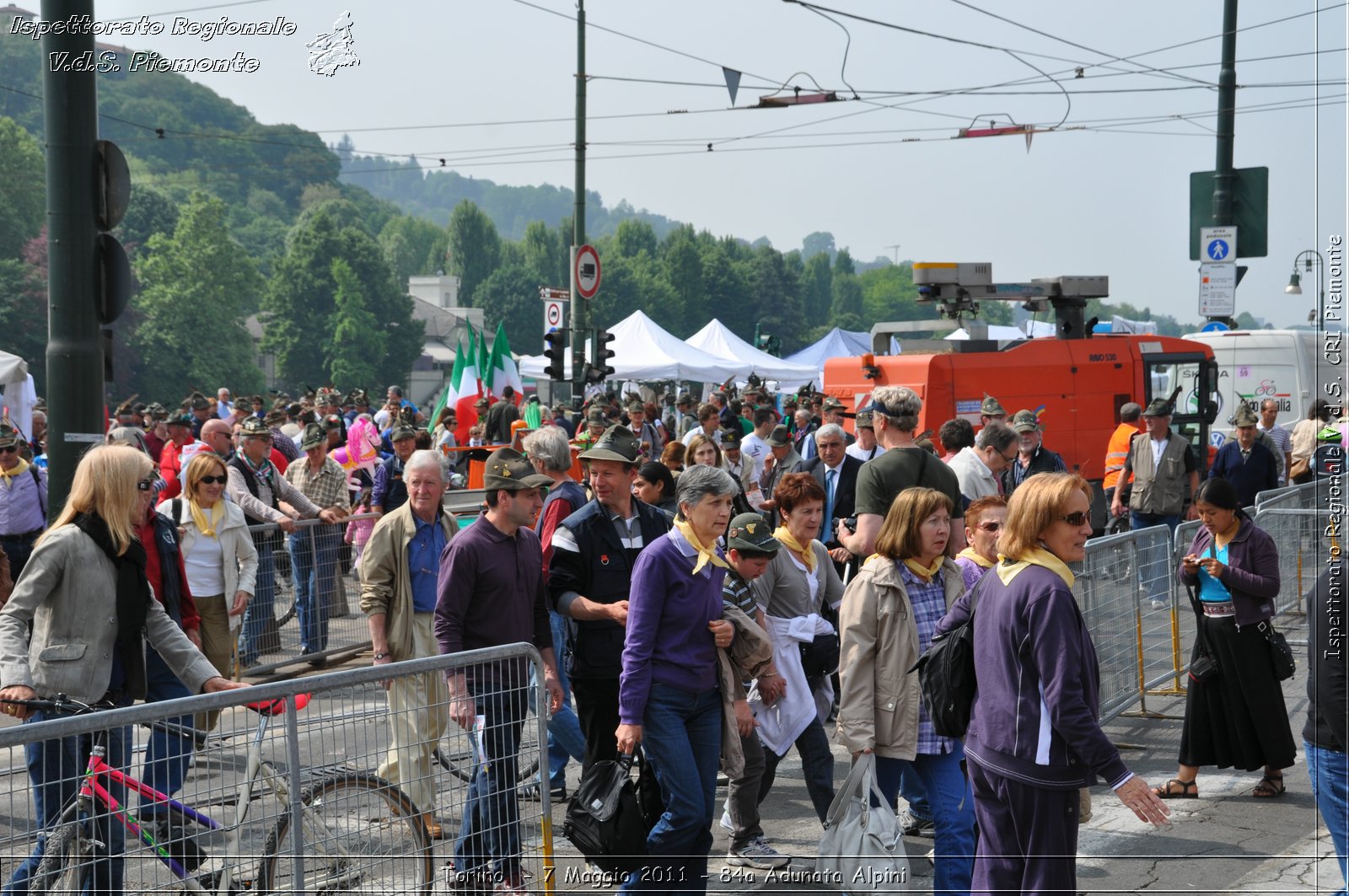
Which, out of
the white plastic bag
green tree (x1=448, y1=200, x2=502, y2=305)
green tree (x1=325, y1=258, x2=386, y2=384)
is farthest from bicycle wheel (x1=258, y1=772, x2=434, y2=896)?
green tree (x1=448, y1=200, x2=502, y2=305)

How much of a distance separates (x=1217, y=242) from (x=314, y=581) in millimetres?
12108

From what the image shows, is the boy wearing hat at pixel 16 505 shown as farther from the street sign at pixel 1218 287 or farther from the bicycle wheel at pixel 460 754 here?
the street sign at pixel 1218 287

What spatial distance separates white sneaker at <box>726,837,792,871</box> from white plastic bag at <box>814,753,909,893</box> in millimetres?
819

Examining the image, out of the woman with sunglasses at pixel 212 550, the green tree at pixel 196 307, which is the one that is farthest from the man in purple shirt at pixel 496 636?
the green tree at pixel 196 307

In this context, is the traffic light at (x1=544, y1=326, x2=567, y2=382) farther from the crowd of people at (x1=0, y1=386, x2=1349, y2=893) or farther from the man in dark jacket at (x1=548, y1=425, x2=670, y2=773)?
the man in dark jacket at (x1=548, y1=425, x2=670, y2=773)

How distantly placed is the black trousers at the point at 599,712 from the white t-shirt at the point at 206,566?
3133 millimetres

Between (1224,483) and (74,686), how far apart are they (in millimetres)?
5503

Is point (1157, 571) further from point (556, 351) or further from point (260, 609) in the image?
point (556, 351)

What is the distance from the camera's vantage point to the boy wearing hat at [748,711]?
5.46 metres

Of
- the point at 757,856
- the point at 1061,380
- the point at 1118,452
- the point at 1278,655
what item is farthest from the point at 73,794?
the point at 1061,380

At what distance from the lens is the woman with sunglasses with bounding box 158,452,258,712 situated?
782 cm

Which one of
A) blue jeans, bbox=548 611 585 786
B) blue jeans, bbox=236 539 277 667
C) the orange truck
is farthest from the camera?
the orange truck

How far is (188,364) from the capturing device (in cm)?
8206

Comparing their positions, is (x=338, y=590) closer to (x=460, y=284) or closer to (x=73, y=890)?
(x=73, y=890)
